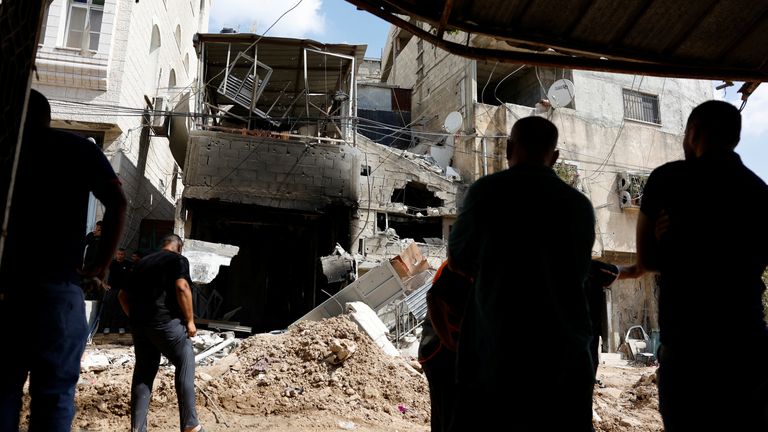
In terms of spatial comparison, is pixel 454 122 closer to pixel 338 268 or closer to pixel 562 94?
pixel 562 94

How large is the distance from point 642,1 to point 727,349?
6.97 ft

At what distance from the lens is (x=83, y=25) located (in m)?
12.8

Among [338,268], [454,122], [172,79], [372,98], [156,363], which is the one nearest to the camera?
[156,363]

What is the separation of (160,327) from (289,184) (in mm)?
9478

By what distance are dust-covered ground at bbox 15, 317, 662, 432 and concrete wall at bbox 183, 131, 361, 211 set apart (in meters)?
5.70

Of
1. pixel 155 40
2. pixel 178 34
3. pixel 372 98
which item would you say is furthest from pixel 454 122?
pixel 178 34

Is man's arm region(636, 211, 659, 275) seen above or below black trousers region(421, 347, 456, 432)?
above

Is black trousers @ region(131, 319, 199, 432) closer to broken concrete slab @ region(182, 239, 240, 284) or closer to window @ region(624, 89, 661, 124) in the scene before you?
broken concrete slab @ region(182, 239, 240, 284)

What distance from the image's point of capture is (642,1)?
310 centimetres

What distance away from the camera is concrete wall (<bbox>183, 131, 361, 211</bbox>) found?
13141 millimetres

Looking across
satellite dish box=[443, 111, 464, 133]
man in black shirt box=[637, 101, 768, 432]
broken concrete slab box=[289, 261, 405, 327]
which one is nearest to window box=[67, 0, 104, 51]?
broken concrete slab box=[289, 261, 405, 327]

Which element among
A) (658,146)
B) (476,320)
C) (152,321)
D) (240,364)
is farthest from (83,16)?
(658,146)

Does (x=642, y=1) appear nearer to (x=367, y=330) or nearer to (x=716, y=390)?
(x=716, y=390)

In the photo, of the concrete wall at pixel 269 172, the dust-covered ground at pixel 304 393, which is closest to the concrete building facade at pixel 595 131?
the concrete wall at pixel 269 172
